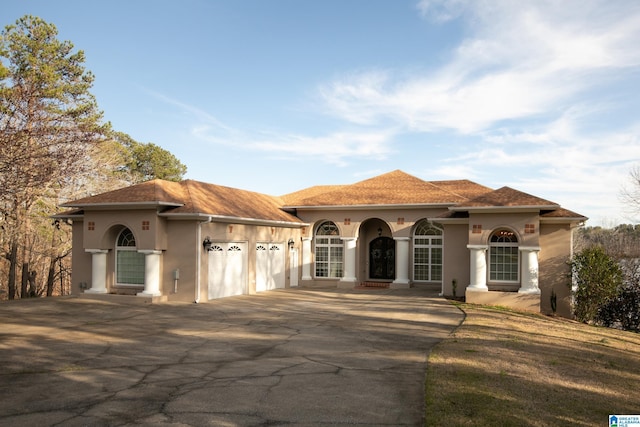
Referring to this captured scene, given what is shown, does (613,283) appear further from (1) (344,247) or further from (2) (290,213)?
(2) (290,213)

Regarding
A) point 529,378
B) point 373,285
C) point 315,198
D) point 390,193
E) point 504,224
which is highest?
point 390,193

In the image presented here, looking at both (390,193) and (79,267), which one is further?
(390,193)

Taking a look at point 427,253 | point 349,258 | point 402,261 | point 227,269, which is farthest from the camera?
point 349,258

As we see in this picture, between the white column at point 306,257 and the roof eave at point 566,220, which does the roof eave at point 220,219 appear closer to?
the white column at point 306,257

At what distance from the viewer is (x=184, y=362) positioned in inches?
362

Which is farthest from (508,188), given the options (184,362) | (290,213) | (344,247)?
(184,362)

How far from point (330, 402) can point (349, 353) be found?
3.13 meters

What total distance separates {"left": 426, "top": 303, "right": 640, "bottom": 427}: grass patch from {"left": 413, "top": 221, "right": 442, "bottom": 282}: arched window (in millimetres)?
10680

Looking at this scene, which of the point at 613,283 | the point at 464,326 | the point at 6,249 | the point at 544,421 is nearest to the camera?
the point at 544,421

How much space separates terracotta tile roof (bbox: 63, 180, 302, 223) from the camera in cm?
1770

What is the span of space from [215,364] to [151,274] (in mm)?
9296

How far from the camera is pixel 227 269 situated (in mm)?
19375

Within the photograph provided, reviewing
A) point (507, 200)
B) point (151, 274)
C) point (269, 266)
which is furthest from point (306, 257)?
point (507, 200)

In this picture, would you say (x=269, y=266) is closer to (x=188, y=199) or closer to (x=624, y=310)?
(x=188, y=199)
